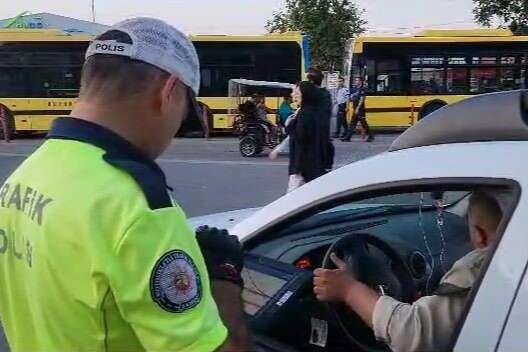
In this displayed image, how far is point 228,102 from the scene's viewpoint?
21203mm

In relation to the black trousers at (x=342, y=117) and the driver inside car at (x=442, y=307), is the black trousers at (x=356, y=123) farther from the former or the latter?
the driver inside car at (x=442, y=307)

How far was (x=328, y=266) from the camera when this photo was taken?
2.49 meters

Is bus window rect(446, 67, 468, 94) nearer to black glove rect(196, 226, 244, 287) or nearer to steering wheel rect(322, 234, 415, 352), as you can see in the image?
steering wheel rect(322, 234, 415, 352)

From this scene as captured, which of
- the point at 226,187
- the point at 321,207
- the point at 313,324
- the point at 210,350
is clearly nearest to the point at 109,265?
the point at 210,350

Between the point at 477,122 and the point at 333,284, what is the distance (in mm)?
678

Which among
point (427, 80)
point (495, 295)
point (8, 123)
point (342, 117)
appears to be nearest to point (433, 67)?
point (427, 80)

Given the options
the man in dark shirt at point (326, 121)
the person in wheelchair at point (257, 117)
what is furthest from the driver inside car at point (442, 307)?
the person in wheelchair at point (257, 117)

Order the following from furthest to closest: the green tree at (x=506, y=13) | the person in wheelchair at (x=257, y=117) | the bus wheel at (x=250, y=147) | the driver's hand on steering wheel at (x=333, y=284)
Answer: the green tree at (x=506, y=13), the person in wheelchair at (x=257, y=117), the bus wheel at (x=250, y=147), the driver's hand on steering wheel at (x=333, y=284)

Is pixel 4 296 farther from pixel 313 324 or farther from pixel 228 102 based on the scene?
pixel 228 102

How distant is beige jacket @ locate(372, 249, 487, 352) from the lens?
75.6 inches

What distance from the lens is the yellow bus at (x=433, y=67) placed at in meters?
21.8

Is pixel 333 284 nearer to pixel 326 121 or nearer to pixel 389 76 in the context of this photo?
pixel 326 121

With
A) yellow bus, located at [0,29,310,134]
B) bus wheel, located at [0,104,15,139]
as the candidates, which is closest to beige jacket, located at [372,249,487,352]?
yellow bus, located at [0,29,310,134]

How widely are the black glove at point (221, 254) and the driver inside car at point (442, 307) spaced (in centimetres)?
59
